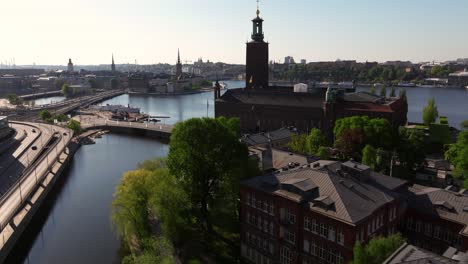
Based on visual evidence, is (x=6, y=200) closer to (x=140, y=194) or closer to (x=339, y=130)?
(x=140, y=194)

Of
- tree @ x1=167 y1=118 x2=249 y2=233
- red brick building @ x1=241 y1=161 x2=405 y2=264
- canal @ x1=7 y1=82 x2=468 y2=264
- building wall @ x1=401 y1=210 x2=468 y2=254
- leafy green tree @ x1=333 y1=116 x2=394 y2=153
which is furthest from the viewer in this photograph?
leafy green tree @ x1=333 y1=116 x2=394 y2=153

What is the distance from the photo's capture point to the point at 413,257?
17.4 meters

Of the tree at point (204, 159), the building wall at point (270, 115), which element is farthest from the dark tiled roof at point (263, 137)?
the tree at point (204, 159)

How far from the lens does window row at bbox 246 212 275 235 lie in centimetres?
2709

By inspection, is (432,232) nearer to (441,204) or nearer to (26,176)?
(441,204)

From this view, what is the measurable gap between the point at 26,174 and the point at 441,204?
1769 inches

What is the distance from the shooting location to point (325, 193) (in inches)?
969

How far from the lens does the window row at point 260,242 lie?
27.2 m

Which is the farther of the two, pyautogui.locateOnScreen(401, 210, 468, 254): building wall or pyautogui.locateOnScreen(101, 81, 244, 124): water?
pyautogui.locateOnScreen(101, 81, 244, 124): water

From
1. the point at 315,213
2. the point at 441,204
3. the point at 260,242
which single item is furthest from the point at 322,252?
the point at 441,204

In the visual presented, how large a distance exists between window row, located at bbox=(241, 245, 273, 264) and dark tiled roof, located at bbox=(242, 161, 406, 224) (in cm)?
469

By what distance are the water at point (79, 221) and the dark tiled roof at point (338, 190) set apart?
47.7 feet

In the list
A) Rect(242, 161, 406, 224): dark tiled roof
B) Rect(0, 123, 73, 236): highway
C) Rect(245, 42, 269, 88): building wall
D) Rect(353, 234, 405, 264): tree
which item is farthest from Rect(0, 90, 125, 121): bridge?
Rect(353, 234, 405, 264): tree

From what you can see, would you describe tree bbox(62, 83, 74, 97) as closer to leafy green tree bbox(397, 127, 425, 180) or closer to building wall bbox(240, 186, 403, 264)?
leafy green tree bbox(397, 127, 425, 180)
